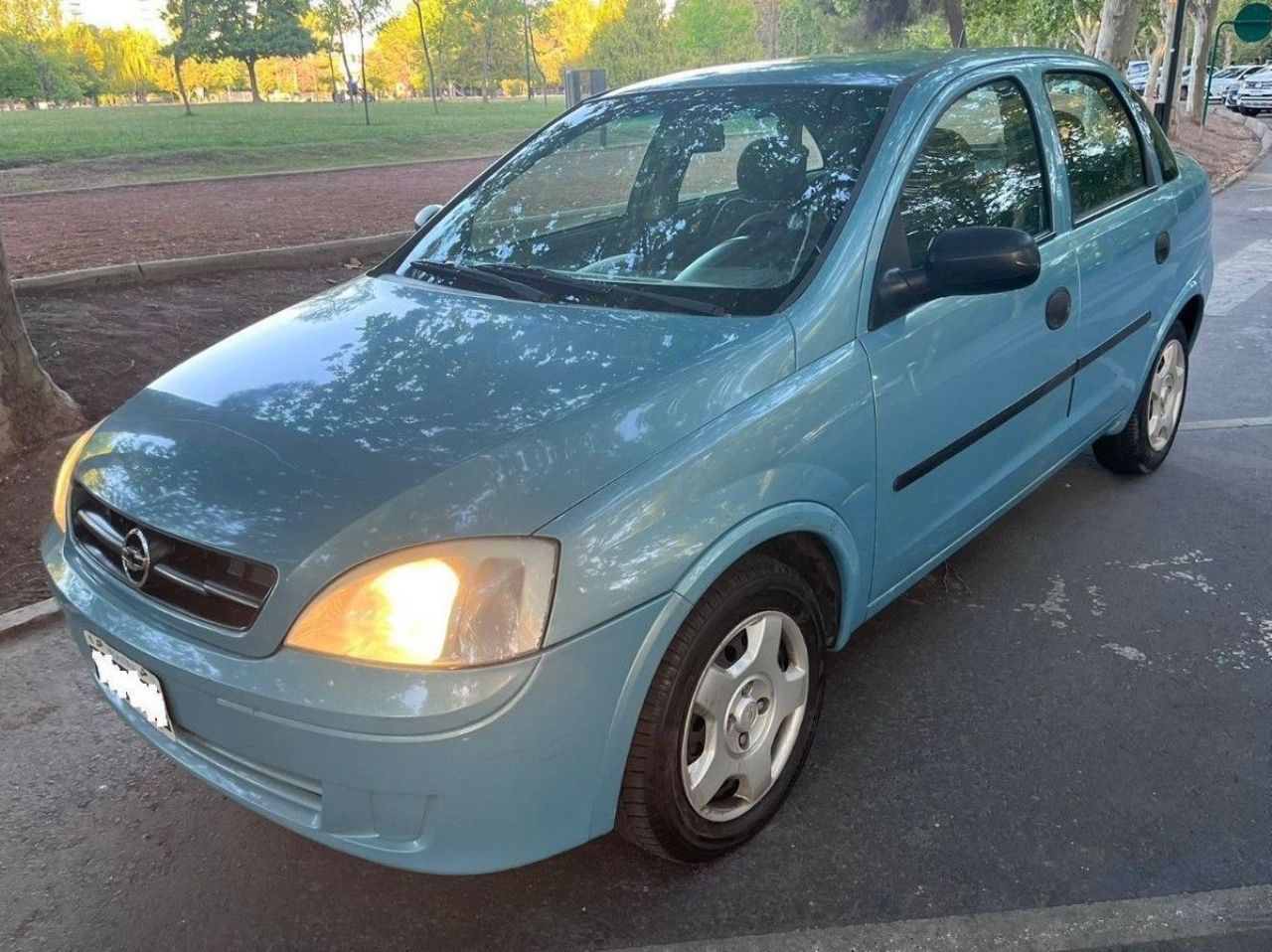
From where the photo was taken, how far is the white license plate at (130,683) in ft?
6.90

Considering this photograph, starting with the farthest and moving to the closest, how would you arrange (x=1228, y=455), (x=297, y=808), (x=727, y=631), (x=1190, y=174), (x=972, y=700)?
(x=1228, y=455) < (x=1190, y=174) < (x=972, y=700) < (x=727, y=631) < (x=297, y=808)

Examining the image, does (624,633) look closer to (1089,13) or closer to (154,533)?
(154,533)

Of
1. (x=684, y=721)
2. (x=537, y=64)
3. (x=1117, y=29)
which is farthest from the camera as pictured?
(x=537, y=64)

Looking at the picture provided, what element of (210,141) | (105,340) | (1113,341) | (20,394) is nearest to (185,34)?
(210,141)

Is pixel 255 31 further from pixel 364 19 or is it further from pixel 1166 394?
pixel 1166 394

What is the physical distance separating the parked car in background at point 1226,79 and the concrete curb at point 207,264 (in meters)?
41.6

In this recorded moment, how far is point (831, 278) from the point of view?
246cm

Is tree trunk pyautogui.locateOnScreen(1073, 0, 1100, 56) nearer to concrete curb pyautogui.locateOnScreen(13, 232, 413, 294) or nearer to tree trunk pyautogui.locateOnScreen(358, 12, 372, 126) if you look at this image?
tree trunk pyautogui.locateOnScreen(358, 12, 372, 126)

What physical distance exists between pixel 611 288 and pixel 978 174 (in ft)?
3.93

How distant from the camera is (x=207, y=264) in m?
7.59

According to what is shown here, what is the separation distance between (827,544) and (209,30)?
15.1 metres

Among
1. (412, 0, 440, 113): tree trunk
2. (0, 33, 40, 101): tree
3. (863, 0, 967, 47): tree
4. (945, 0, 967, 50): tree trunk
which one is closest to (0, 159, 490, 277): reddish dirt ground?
(0, 33, 40, 101): tree

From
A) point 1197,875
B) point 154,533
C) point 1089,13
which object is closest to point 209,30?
point 154,533

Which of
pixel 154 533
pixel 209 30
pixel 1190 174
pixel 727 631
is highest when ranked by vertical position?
pixel 209 30
